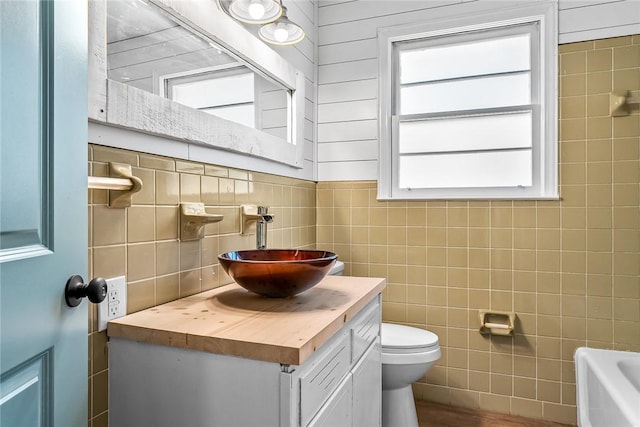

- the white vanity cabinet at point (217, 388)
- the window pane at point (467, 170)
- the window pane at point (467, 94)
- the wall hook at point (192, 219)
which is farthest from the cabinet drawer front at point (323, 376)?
the window pane at point (467, 94)

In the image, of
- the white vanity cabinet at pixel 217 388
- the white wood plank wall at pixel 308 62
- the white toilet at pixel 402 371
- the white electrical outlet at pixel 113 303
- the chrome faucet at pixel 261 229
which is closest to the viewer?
the white vanity cabinet at pixel 217 388

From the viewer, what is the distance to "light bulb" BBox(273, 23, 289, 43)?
70.0 inches

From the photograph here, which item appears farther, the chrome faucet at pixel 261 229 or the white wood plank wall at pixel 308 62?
the white wood plank wall at pixel 308 62

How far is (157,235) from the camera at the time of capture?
1276 mm

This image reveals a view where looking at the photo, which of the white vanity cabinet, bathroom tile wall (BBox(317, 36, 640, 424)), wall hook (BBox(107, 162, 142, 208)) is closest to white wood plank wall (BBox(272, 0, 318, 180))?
bathroom tile wall (BBox(317, 36, 640, 424))

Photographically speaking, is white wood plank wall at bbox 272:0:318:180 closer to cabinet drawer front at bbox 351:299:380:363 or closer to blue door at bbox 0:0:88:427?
cabinet drawer front at bbox 351:299:380:363

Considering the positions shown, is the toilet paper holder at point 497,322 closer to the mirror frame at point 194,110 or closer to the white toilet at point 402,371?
the white toilet at point 402,371

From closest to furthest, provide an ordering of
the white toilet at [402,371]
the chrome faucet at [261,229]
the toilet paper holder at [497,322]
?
the chrome faucet at [261,229]
the white toilet at [402,371]
the toilet paper holder at [497,322]

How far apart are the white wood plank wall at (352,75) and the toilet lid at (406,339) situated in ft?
3.01

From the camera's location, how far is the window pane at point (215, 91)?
55.6 inches

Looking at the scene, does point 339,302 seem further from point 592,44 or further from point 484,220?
point 592,44

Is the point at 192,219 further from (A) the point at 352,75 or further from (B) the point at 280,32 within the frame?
(A) the point at 352,75

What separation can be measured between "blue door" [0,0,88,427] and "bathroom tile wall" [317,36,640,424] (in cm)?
189

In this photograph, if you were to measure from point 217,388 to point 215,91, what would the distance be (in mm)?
1105
